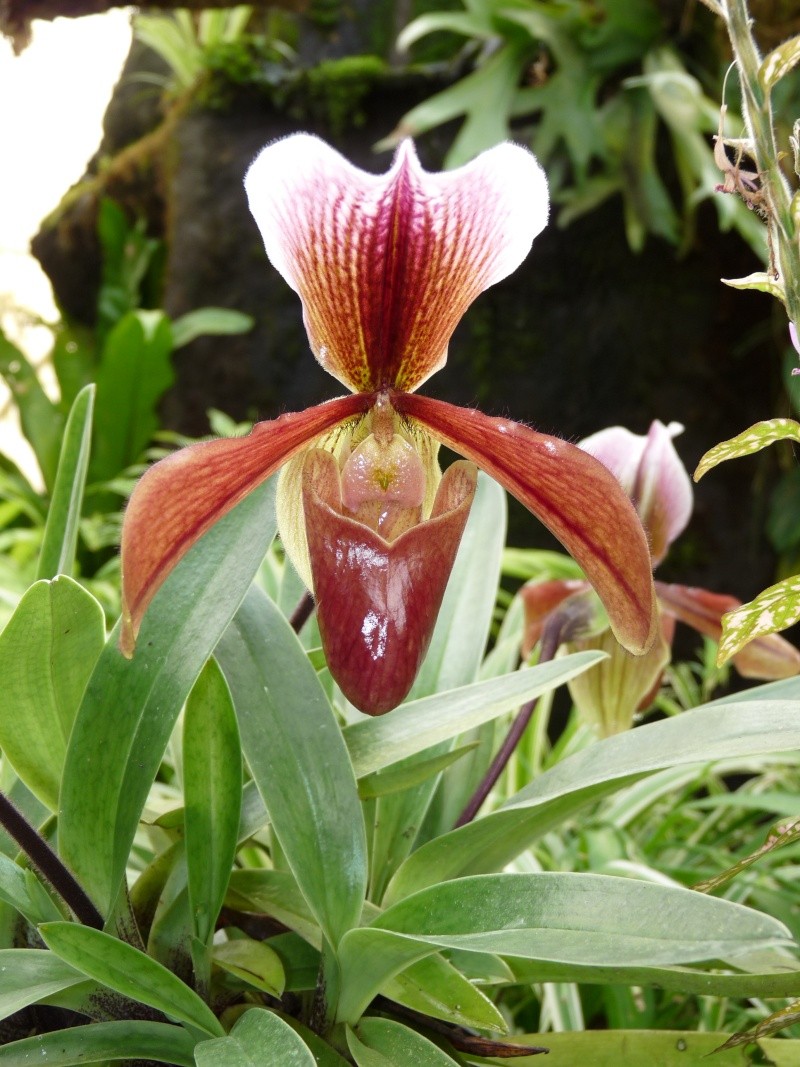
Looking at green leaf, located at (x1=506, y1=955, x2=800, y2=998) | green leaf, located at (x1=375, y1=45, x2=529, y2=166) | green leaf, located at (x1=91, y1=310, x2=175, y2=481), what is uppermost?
green leaf, located at (x1=375, y1=45, x2=529, y2=166)

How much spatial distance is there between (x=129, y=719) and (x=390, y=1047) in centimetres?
24

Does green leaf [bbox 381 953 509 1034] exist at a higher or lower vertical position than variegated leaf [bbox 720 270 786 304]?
lower

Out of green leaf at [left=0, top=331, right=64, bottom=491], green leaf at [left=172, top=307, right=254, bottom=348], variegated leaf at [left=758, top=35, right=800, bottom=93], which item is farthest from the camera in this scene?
green leaf at [left=0, top=331, right=64, bottom=491]

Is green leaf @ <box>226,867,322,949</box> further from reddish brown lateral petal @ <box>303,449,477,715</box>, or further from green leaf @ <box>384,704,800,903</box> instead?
Result: reddish brown lateral petal @ <box>303,449,477,715</box>

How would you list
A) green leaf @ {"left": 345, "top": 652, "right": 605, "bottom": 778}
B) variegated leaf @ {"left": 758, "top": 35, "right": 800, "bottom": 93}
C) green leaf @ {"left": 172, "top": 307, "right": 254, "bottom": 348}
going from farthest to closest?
1. green leaf @ {"left": 172, "top": 307, "right": 254, "bottom": 348}
2. green leaf @ {"left": 345, "top": 652, "right": 605, "bottom": 778}
3. variegated leaf @ {"left": 758, "top": 35, "right": 800, "bottom": 93}

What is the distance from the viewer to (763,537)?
2.66m

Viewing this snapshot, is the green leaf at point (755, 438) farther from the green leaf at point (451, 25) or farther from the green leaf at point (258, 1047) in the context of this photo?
the green leaf at point (451, 25)

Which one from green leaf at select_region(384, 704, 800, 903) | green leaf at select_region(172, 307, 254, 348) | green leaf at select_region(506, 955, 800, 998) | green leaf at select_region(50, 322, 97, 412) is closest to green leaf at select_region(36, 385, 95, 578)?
green leaf at select_region(384, 704, 800, 903)

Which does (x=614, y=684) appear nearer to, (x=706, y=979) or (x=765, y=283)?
(x=706, y=979)

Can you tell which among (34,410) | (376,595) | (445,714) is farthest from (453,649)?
(34,410)

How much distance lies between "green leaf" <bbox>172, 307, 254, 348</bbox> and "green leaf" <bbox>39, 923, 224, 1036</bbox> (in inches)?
92.3

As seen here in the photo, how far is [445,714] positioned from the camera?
Answer: 0.61m

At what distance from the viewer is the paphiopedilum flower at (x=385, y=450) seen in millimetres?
498

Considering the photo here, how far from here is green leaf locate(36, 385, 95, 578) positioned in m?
0.68
